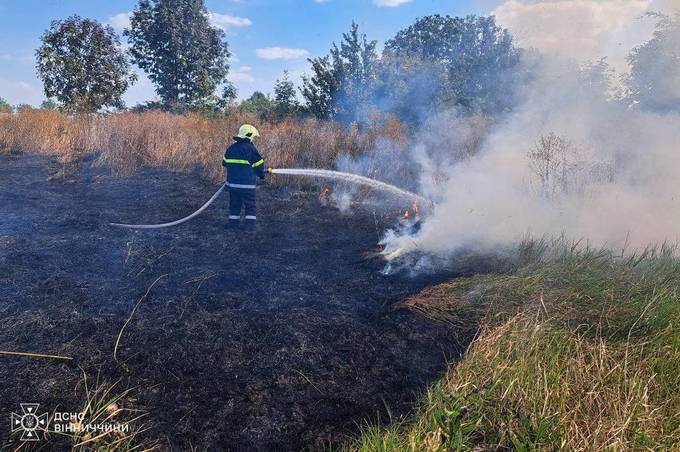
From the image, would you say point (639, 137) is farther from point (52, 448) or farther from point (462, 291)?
point (52, 448)

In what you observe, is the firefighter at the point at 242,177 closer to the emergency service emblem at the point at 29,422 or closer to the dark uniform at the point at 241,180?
the dark uniform at the point at 241,180

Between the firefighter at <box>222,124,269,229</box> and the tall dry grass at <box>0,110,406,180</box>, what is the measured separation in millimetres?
3008

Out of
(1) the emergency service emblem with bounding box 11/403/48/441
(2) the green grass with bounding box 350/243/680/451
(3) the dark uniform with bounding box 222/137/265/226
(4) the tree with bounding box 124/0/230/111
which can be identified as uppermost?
(4) the tree with bounding box 124/0/230/111

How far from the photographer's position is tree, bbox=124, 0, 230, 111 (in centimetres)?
1814

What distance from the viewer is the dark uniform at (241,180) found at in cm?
667

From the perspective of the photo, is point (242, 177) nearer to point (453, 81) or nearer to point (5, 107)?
point (453, 81)

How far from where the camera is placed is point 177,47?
18375 millimetres

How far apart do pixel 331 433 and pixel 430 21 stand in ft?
143

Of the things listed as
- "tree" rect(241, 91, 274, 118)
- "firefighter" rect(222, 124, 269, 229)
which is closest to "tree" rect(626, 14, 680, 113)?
"firefighter" rect(222, 124, 269, 229)

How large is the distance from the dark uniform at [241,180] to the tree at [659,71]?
8.80m

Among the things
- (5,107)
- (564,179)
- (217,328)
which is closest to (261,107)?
(564,179)

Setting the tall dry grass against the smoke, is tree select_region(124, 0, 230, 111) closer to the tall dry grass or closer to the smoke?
the tall dry grass

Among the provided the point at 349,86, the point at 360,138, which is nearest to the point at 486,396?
the point at 360,138

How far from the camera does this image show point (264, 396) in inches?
113
